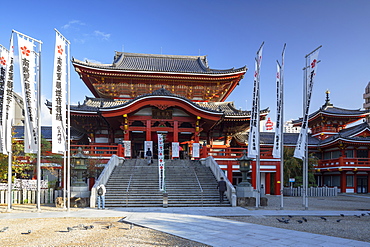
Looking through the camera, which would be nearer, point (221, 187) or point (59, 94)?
point (59, 94)

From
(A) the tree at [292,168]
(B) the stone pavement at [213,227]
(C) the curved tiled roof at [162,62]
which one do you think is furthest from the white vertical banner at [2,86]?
(A) the tree at [292,168]

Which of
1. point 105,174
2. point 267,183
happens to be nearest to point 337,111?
point 267,183

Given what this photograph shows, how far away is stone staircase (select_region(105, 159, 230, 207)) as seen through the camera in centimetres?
1681

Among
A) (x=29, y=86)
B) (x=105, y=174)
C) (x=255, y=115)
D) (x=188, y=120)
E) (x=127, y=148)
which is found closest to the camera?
(x=29, y=86)

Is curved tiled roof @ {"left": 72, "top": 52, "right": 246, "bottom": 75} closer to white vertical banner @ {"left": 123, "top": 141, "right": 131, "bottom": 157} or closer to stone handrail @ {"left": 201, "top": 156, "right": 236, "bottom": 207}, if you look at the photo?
white vertical banner @ {"left": 123, "top": 141, "right": 131, "bottom": 157}

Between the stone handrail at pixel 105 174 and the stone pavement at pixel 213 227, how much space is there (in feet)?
4.54

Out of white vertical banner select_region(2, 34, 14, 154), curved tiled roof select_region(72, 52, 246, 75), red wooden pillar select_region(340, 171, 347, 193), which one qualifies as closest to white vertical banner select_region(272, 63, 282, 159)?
white vertical banner select_region(2, 34, 14, 154)

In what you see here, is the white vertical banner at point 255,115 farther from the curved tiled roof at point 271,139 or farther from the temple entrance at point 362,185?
the temple entrance at point 362,185

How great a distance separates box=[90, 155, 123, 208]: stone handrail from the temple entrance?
24806 millimetres

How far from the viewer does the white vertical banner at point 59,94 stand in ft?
48.8

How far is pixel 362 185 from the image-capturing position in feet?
111

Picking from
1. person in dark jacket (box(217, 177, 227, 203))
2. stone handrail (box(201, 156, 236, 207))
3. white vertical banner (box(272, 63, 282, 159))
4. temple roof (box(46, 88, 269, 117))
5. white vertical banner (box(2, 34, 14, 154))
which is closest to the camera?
white vertical banner (box(2, 34, 14, 154))

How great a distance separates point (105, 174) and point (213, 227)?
9.51 m

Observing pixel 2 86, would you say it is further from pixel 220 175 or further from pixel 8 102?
pixel 220 175
